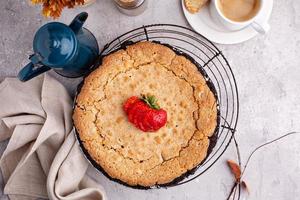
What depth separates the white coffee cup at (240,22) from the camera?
1413 mm

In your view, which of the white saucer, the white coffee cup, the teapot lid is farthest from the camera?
the white saucer

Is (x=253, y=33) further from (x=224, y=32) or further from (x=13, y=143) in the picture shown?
(x=13, y=143)

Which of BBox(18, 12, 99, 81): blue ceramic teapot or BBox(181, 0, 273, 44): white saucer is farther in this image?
BBox(181, 0, 273, 44): white saucer

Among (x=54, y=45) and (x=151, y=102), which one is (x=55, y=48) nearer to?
(x=54, y=45)

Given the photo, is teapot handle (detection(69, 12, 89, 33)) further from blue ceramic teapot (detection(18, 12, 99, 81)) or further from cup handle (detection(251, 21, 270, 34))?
cup handle (detection(251, 21, 270, 34))

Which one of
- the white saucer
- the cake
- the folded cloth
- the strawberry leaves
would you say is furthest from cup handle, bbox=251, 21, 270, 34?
the folded cloth

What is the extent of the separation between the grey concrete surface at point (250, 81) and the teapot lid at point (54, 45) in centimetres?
31

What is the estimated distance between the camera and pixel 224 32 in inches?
60.7

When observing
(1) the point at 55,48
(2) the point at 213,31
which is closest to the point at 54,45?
(1) the point at 55,48

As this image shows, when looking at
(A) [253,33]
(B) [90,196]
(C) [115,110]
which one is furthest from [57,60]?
(A) [253,33]

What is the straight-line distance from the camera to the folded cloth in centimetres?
151

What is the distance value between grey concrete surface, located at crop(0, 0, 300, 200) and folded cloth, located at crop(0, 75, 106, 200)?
8 centimetres

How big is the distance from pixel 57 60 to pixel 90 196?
1.59 feet

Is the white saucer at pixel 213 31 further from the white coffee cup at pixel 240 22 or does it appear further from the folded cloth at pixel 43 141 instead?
the folded cloth at pixel 43 141
